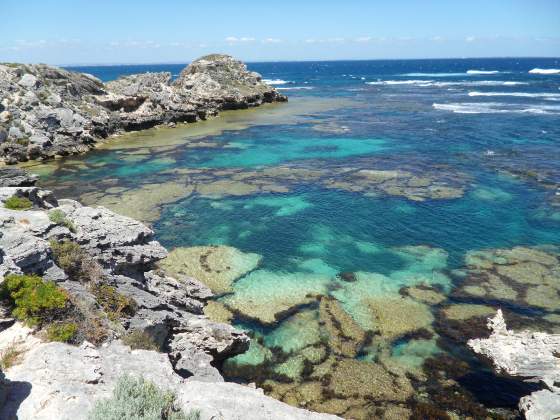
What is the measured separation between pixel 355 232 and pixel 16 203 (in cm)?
2388

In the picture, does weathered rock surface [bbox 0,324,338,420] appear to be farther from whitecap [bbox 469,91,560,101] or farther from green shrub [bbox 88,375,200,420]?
whitecap [bbox 469,91,560,101]

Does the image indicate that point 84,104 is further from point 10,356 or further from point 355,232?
point 10,356

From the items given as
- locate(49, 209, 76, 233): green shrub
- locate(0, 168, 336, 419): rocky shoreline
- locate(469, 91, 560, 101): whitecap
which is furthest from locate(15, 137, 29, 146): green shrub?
locate(469, 91, 560, 101): whitecap

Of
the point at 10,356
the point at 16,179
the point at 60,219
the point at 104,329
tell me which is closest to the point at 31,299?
the point at 10,356

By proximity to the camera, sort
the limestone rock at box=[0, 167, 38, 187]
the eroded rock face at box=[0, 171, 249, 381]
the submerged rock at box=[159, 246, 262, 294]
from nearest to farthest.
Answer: the eroded rock face at box=[0, 171, 249, 381], the limestone rock at box=[0, 167, 38, 187], the submerged rock at box=[159, 246, 262, 294]

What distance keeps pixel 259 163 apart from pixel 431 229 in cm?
2786

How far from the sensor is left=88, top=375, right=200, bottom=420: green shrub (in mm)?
9906

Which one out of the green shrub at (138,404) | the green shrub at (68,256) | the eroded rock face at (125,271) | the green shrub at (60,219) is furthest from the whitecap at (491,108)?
the green shrub at (138,404)

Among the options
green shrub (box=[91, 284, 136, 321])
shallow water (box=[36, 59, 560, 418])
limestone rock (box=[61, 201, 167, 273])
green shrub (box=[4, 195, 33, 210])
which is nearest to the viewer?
green shrub (box=[91, 284, 136, 321])

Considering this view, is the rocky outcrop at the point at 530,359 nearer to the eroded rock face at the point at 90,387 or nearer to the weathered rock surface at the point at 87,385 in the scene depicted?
the eroded rock face at the point at 90,387

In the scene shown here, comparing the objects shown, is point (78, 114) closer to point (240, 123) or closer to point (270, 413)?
point (240, 123)

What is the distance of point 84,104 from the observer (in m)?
74.4

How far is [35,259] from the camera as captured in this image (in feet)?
50.8

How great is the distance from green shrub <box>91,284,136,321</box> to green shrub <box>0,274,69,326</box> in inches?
96.4
